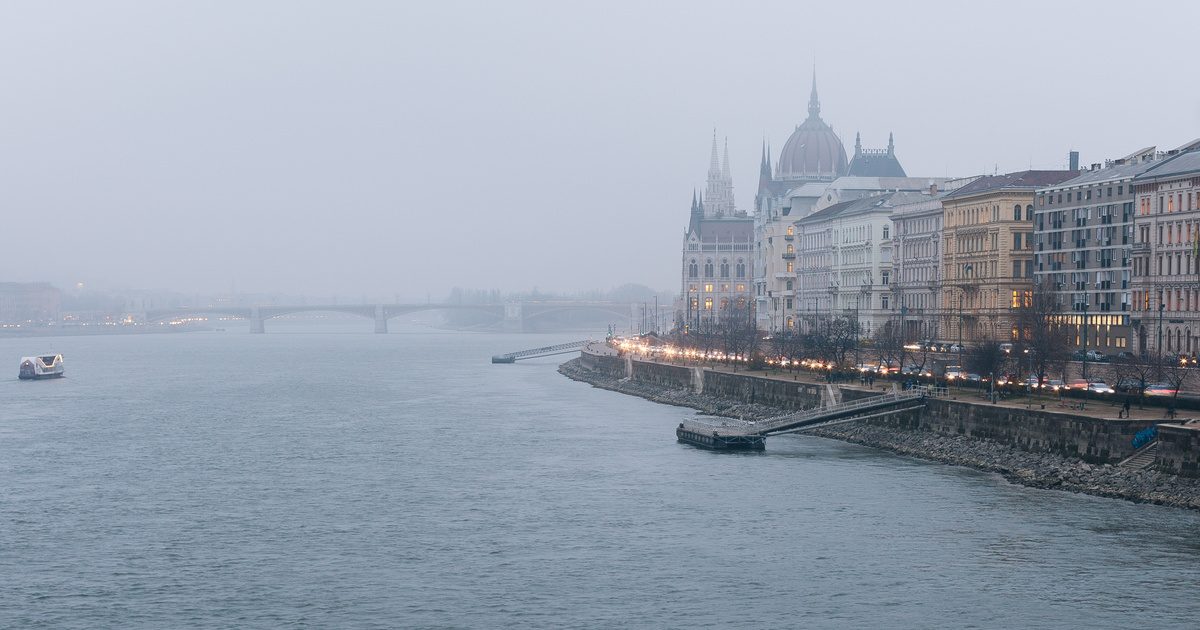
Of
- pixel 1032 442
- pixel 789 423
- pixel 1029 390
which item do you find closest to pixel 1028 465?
pixel 1032 442

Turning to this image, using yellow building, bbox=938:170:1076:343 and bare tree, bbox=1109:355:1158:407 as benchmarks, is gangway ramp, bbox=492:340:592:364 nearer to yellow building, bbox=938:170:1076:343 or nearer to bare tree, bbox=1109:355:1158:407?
yellow building, bbox=938:170:1076:343

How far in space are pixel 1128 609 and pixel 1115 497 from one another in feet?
46.4

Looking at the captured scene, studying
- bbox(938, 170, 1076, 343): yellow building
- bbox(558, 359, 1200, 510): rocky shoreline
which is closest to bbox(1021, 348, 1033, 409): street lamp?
bbox(558, 359, 1200, 510): rocky shoreline

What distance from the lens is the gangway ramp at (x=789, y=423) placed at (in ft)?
230

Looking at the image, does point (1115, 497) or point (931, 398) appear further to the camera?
point (931, 398)

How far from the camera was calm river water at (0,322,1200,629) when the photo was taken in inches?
1522

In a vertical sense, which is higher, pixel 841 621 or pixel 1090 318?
pixel 1090 318

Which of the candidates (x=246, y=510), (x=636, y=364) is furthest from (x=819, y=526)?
(x=636, y=364)

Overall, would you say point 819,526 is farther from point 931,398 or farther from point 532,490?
point 931,398

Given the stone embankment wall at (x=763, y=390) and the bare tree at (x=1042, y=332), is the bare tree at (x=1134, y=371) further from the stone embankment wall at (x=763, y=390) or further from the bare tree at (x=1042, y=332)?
the stone embankment wall at (x=763, y=390)

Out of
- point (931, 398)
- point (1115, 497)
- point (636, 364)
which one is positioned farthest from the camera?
point (636, 364)

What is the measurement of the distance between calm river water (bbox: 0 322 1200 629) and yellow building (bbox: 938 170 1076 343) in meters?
31.3

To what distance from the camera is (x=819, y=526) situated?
162ft

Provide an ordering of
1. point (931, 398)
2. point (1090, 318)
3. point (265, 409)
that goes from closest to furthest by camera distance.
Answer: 1. point (931, 398)
2. point (1090, 318)
3. point (265, 409)
